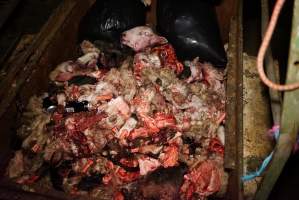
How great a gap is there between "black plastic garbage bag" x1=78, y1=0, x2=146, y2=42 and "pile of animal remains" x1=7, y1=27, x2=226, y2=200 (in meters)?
0.18

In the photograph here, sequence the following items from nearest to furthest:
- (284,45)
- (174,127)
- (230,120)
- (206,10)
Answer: (230,120)
(174,127)
(206,10)
(284,45)

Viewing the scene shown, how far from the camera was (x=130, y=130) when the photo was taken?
221 cm

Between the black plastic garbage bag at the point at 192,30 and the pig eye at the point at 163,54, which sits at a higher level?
the black plastic garbage bag at the point at 192,30

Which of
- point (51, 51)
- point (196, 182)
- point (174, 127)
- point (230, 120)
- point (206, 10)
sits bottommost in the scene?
point (196, 182)

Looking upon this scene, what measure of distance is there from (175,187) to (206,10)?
1.59m

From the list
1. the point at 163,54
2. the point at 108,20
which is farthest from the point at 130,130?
the point at 108,20

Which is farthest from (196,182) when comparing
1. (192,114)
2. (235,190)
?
(192,114)

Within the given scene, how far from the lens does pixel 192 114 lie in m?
2.27

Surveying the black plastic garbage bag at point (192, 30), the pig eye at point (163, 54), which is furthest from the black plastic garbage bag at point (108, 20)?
the pig eye at point (163, 54)

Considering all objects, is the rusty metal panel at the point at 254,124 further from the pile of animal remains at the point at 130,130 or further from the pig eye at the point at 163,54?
the pig eye at the point at 163,54

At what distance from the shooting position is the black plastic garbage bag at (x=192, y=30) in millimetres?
2561

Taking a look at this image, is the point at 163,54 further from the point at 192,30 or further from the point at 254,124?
the point at 254,124

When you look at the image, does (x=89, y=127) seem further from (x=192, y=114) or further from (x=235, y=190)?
(x=235, y=190)

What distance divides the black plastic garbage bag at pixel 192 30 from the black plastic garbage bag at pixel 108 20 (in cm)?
32
